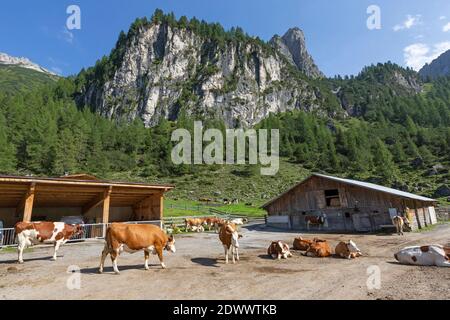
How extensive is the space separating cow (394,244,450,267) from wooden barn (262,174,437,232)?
15499 mm

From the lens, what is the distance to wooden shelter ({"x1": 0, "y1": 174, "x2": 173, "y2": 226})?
17594mm

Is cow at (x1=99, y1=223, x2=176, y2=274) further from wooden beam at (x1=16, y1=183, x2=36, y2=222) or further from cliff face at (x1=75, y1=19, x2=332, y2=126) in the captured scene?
cliff face at (x1=75, y1=19, x2=332, y2=126)

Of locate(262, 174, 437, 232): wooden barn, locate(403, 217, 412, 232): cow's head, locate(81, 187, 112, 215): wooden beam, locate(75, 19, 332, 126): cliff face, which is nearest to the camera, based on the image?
locate(81, 187, 112, 215): wooden beam

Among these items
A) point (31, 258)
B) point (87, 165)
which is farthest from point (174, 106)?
point (31, 258)

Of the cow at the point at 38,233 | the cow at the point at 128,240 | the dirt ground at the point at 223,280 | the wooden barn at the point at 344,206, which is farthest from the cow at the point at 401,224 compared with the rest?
the cow at the point at 38,233

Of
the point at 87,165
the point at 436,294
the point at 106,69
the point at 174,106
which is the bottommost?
the point at 436,294

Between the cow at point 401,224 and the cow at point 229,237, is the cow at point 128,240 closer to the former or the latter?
the cow at point 229,237

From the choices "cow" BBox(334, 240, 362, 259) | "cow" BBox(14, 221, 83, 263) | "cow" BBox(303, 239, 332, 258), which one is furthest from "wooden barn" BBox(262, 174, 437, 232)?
"cow" BBox(14, 221, 83, 263)

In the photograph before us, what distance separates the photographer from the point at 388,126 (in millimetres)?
142250

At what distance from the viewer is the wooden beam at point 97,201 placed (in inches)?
817

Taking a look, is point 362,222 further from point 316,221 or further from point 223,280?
point 223,280

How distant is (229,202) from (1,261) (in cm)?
5217

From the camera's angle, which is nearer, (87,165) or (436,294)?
(436,294)
